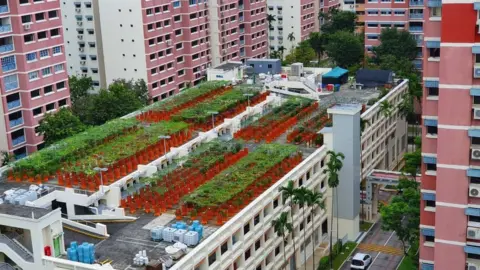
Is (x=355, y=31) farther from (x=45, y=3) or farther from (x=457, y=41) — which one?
(x=457, y=41)

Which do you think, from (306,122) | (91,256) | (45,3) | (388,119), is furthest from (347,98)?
(91,256)

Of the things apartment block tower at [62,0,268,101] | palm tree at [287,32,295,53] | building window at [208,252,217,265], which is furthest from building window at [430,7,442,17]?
palm tree at [287,32,295,53]

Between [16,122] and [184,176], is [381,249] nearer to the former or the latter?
[184,176]

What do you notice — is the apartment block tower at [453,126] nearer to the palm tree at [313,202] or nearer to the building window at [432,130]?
the building window at [432,130]

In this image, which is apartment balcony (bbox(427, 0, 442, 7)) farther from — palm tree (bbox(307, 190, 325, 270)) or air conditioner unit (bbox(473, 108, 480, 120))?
palm tree (bbox(307, 190, 325, 270))

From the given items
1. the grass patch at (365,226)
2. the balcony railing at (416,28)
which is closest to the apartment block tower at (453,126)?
the grass patch at (365,226)

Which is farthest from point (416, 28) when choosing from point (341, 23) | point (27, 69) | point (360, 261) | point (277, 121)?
point (27, 69)
